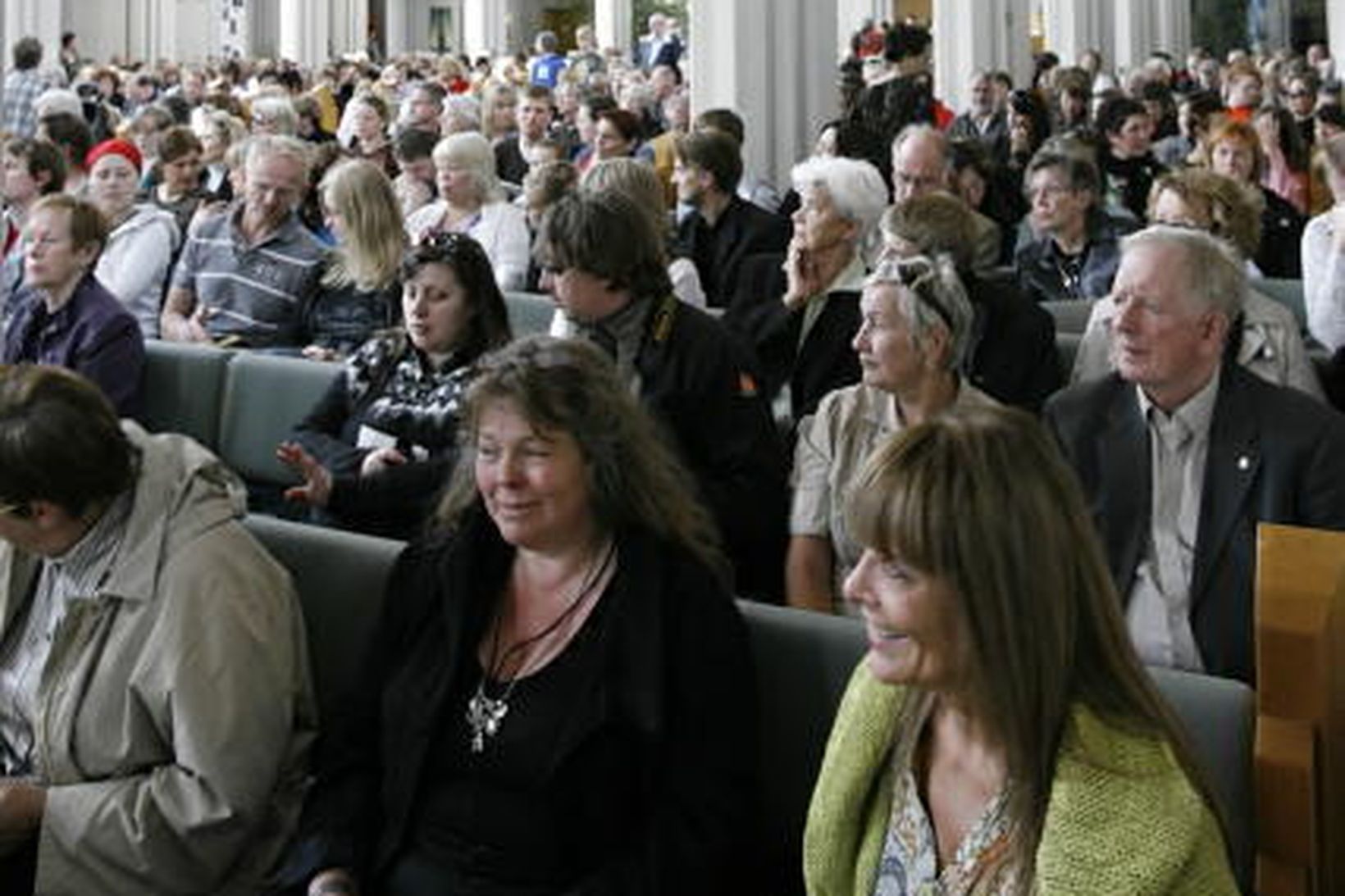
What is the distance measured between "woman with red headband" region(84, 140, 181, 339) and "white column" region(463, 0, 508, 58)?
27.3 metres

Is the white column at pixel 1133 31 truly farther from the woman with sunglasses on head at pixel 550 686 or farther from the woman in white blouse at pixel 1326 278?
the woman with sunglasses on head at pixel 550 686

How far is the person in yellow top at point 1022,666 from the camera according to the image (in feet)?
7.28

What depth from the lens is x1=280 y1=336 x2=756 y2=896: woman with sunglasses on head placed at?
2.92 m

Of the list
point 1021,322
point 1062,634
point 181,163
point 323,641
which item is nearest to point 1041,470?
point 1062,634

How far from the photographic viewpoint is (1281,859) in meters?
2.76

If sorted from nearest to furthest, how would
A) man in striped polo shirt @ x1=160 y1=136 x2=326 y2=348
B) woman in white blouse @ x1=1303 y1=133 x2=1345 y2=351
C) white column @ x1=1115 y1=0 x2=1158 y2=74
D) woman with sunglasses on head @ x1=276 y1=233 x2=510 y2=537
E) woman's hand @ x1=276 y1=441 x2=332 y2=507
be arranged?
woman's hand @ x1=276 y1=441 x2=332 y2=507
woman with sunglasses on head @ x1=276 y1=233 x2=510 y2=537
woman in white blouse @ x1=1303 y1=133 x2=1345 y2=351
man in striped polo shirt @ x1=160 y1=136 x2=326 y2=348
white column @ x1=1115 y1=0 x2=1158 y2=74

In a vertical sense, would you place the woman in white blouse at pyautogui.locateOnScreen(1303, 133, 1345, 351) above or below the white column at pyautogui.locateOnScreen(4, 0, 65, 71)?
below

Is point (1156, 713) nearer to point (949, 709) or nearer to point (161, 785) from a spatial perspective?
point (949, 709)

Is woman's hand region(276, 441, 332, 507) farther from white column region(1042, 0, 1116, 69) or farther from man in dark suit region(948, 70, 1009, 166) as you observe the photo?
white column region(1042, 0, 1116, 69)

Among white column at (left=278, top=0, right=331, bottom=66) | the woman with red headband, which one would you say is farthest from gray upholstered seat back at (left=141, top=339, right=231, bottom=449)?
white column at (left=278, top=0, right=331, bottom=66)

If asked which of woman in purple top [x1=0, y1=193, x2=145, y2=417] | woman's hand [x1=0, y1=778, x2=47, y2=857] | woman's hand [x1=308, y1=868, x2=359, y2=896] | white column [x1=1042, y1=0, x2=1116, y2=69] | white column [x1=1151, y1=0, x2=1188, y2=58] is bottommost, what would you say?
woman's hand [x1=308, y1=868, x2=359, y2=896]

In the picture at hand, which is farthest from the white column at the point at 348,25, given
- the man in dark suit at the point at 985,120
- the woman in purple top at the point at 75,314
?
the woman in purple top at the point at 75,314

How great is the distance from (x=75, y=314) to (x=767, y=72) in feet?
15.8

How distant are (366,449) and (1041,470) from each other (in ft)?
9.40
